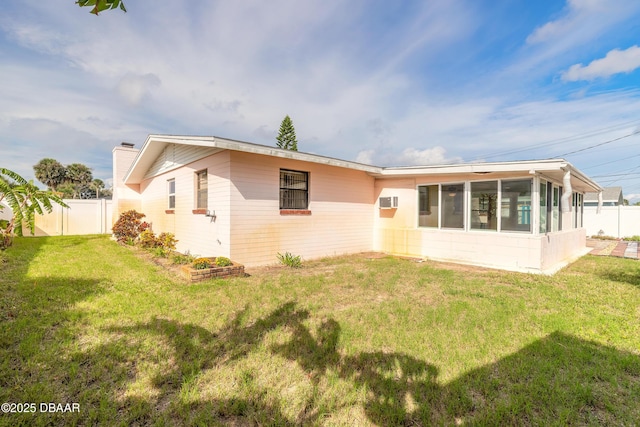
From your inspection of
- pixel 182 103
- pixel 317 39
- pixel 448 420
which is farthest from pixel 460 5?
pixel 182 103

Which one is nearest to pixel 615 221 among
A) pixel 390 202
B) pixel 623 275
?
pixel 623 275

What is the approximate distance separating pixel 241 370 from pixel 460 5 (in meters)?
10.3

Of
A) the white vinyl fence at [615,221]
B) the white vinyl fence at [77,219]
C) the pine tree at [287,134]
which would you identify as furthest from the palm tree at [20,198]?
the pine tree at [287,134]

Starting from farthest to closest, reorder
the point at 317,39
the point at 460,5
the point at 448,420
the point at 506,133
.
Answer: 1. the point at 506,133
2. the point at 317,39
3. the point at 460,5
4. the point at 448,420

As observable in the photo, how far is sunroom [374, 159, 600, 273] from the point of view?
714cm

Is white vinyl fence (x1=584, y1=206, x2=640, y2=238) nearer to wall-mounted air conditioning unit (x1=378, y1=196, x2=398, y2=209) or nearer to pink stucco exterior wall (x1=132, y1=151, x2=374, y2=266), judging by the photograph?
wall-mounted air conditioning unit (x1=378, y1=196, x2=398, y2=209)

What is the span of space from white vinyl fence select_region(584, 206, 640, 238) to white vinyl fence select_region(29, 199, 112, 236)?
29.2 metres

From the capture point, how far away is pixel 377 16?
339 inches

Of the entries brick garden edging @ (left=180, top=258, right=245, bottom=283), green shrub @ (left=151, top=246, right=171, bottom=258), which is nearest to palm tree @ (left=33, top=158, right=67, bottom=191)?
green shrub @ (left=151, top=246, right=171, bottom=258)

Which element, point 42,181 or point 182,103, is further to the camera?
point 42,181

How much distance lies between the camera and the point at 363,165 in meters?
8.98

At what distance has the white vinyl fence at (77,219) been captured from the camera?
14539mm

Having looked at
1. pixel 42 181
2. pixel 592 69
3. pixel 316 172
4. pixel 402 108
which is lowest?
pixel 316 172

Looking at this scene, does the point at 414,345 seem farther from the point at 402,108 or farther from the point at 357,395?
the point at 402,108
